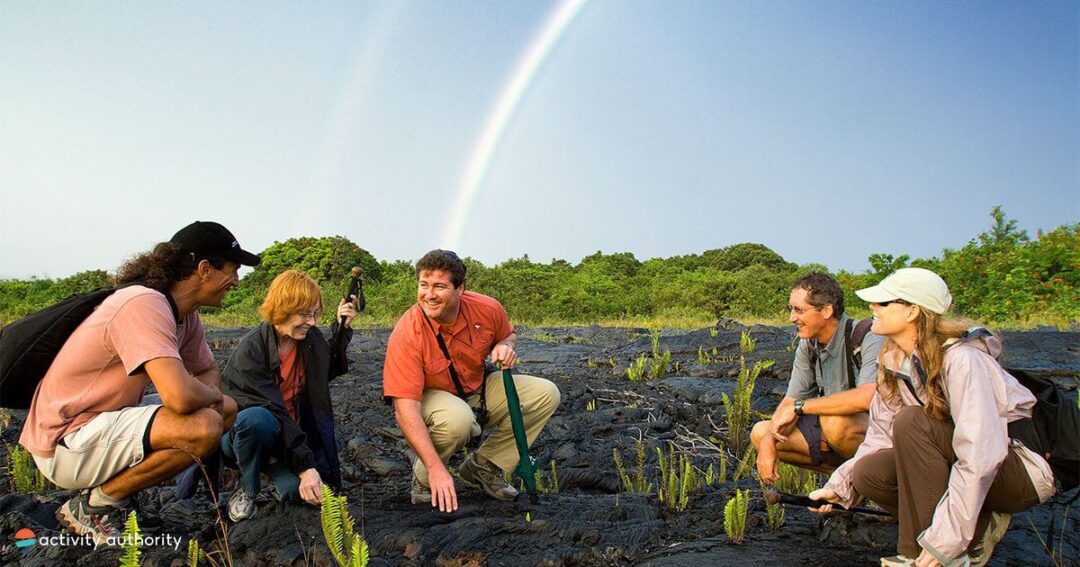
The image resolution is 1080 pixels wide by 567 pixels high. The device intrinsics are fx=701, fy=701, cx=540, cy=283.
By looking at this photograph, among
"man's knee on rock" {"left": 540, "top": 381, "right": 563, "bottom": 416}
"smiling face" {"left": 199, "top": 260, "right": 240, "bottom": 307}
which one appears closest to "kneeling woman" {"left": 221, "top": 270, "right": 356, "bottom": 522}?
"smiling face" {"left": 199, "top": 260, "right": 240, "bottom": 307}

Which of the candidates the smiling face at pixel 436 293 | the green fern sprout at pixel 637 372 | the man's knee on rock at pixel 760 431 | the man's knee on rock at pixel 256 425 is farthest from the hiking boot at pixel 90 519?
the green fern sprout at pixel 637 372

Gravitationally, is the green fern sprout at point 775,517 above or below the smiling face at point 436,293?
below

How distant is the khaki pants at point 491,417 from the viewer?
12.1ft

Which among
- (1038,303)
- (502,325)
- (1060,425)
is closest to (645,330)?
(1038,303)

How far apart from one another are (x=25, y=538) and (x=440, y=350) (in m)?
2.01

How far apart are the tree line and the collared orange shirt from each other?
40.7ft

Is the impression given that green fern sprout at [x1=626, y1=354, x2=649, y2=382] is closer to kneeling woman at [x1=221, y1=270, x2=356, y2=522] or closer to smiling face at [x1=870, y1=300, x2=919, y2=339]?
kneeling woman at [x1=221, y1=270, x2=356, y2=522]

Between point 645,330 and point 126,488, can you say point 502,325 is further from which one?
point 645,330

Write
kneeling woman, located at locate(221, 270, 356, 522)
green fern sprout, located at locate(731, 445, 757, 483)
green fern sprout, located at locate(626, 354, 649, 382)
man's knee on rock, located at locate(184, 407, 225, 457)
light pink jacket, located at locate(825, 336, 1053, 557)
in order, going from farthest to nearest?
green fern sprout, located at locate(626, 354, 649, 382)
green fern sprout, located at locate(731, 445, 757, 483)
kneeling woman, located at locate(221, 270, 356, 522)
man's knee on rock, located at locate(184, 407, 225, 457)
light pink jacket, located at locate(825, 336, 1053, 557)

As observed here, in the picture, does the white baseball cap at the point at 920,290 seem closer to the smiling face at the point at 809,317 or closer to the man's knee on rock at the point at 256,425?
the smiling face at the point at 809,317

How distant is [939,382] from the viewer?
2.53 m

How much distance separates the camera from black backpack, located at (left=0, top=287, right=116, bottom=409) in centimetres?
281

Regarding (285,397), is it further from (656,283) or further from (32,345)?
(656,283)

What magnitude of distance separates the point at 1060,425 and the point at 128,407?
12.0 ft
